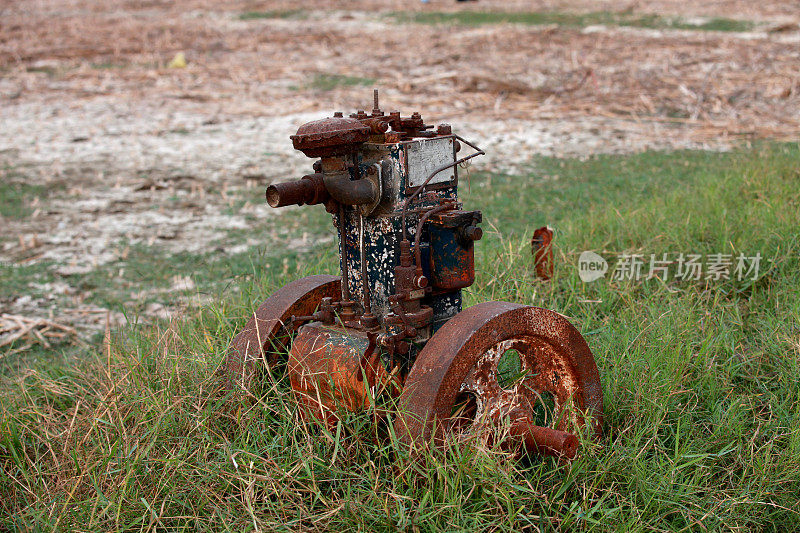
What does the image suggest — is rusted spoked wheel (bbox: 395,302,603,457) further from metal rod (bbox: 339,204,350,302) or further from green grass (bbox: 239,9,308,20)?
green grass (bbox: 239,9,308,20)

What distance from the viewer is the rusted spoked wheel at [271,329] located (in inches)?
120

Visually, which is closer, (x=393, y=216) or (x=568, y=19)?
(x=393, y=216)

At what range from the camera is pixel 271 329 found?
3.12 metres

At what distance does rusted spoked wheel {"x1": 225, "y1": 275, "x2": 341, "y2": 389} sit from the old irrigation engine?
0.02 m

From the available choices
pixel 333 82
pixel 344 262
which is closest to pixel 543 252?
pixel 344 262

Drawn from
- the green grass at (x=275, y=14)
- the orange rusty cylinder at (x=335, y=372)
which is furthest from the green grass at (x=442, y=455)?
the green grass at (x=275, y=14)

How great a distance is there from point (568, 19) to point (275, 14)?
7.59 meters

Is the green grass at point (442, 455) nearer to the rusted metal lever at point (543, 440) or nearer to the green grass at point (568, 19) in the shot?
the rusted metal lever at point (543, 440)

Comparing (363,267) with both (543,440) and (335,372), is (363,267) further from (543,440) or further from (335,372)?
(543,440)

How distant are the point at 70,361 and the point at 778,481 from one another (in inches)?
135

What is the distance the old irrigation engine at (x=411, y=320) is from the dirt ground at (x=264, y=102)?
8.44 ft

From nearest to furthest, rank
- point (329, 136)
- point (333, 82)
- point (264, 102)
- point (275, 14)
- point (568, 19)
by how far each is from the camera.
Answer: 1. point (329, 136)
2. point (264, 102)
3. point (333, 82)
4. point (568, 19)
5. point (275, 14)

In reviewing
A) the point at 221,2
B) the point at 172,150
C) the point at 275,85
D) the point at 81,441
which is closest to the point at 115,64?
the point at 275,85

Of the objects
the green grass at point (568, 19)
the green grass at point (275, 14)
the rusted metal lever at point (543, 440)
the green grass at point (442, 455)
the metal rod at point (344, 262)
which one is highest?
the green grass at point (275, 14)
